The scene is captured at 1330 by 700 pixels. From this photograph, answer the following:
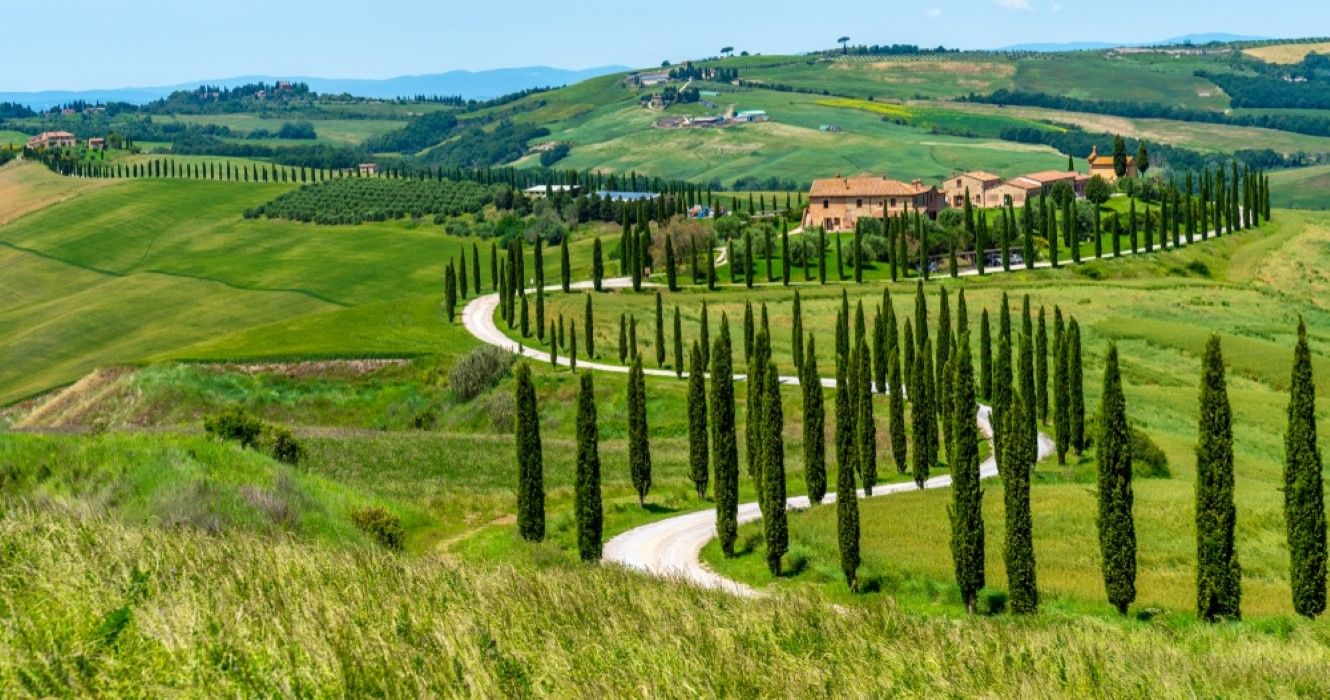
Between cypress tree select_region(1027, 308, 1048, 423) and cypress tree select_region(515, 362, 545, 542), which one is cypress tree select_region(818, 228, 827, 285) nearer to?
cypress tree select_region(1027, 308, 1048, 423)

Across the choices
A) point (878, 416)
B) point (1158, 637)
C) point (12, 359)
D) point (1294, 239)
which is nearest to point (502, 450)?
point (878, 416)

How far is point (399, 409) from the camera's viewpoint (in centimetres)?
9900

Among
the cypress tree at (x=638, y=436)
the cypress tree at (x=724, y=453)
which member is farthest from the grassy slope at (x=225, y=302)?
the cypress tree at (x=724, y=453)

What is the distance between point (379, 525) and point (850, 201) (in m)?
129

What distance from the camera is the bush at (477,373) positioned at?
9700 centimetres

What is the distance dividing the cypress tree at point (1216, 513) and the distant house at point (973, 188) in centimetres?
14542

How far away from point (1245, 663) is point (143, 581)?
1863cm

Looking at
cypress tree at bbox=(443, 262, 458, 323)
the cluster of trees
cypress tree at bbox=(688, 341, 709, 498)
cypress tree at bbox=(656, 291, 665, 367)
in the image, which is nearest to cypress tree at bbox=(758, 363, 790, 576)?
the cluster of trees

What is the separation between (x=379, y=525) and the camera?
43.0m

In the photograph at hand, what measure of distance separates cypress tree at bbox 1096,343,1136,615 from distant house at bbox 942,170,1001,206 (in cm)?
14331

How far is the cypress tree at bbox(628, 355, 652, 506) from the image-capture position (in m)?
62.3

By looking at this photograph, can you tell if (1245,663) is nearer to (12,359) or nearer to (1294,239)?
(12,359)

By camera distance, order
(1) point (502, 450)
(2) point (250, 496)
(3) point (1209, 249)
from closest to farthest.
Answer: (2) point (250, 496) < (1) point (502, 450) < (3) point (1209, 249)

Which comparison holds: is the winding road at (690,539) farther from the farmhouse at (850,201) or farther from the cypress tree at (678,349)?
the farmhouse at (850,201)
